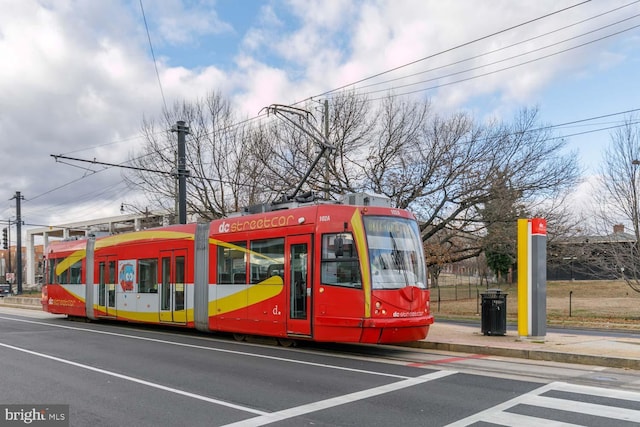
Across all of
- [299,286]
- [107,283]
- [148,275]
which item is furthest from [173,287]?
[299,286]

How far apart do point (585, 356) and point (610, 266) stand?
13985mm

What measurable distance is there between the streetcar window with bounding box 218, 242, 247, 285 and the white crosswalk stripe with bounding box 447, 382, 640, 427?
8132mm

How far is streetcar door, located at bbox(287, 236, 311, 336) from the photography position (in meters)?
12.3

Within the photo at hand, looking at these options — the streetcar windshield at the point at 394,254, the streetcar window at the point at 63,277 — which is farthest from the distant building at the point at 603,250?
the streetcar window at the point at 63,277

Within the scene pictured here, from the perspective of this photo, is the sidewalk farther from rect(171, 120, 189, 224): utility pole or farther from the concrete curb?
rect(171, 120, 189, 224): utility pole

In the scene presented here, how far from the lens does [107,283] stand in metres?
20.0

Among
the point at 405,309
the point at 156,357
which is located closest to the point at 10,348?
the point at 156,357

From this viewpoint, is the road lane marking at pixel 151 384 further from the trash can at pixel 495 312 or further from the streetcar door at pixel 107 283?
the trash can at pixel 495 312

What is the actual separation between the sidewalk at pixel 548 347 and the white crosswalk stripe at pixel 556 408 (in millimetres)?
2472

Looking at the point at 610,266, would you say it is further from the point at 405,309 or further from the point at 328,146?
the point at 405,309

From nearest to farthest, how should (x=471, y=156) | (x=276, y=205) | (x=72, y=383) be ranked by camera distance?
(x=72, y=383) < (x=276, y=205) < (x=471, y=156)

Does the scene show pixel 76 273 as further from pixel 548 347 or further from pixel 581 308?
pixel 581 308

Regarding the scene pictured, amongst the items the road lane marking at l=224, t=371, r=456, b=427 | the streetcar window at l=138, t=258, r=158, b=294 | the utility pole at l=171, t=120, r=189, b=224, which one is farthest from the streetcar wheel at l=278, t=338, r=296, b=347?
the utility pole at l=171, t=120, r=189, b=224

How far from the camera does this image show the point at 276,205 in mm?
14383
